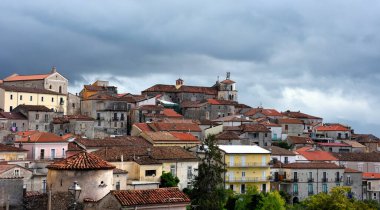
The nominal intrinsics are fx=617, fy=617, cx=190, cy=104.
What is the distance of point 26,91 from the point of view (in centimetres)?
10619

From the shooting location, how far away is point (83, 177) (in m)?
34.1

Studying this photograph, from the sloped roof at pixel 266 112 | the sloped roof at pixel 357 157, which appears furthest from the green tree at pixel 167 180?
the sloped roof at pixel 266 112

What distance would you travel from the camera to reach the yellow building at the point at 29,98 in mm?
103938

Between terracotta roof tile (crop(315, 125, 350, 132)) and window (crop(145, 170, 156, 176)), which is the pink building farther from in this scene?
terracotta roof tile (crop(315, 125, 350, 132))

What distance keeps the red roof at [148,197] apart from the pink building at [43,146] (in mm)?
43894

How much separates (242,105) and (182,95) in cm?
1572

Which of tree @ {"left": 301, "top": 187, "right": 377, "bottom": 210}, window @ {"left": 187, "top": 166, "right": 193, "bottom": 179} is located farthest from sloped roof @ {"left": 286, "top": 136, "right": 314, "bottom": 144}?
tree @ {"left": 301, "top": 187, "right": 377, "bottom": 210}

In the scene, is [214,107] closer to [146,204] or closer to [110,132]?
[110,132]

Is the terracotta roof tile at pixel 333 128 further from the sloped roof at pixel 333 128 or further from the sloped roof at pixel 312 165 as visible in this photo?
the sloped roof at pixel 312 165

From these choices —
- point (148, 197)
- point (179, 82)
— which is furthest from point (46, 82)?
point (148, 197)

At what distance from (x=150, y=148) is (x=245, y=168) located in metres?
14.9

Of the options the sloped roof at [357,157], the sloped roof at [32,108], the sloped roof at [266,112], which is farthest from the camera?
the sloped roof at [266,112]

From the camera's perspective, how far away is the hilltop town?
34250mm

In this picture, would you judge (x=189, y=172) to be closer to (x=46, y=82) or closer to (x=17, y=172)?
(x=17, y=172)
